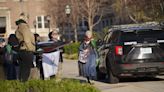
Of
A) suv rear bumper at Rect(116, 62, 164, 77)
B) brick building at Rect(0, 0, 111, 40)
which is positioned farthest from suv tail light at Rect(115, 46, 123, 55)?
brick building at Rect(0, 0, 111, 40)

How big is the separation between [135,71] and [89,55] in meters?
1.38

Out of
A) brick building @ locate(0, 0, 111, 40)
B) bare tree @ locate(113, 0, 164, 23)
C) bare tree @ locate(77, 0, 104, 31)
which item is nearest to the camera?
bare tree @ locate(113, 0, 164, 23)

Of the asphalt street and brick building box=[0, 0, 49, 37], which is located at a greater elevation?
brick building box=[0, 0, 49, 37]

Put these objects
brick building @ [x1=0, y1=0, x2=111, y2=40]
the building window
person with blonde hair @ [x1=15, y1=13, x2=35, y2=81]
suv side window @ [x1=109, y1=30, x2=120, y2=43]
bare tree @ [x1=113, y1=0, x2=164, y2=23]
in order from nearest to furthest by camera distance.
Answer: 1. person with blonde hair @ [x1=15, y1=13, x2=35, y2=81]
2. suv side window @ [x1=109, y1=30, x2=120, y2=43]
3. bare tree @ [x1=113, y1=0, x2=164, y2=23]
4. brick building @ [x1=0, y1=0, x2=111, y2=40]
5. the building window

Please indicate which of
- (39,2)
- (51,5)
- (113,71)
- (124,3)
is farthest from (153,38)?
(39,2)

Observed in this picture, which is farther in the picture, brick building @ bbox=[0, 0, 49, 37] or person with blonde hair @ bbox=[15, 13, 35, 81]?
brick building @ bbox=[0, 0, 49, 37]

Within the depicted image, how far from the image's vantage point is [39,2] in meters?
66.3

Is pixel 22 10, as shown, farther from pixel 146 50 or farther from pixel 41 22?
pixel 146 50

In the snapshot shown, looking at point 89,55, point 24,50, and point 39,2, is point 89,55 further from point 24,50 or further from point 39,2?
point 39,2

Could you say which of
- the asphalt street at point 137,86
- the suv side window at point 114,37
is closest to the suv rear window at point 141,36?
the suv side window at point 114,37

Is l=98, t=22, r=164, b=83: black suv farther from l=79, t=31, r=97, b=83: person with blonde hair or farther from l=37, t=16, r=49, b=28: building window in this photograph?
l=37, t=16, r=49, b=28: building window

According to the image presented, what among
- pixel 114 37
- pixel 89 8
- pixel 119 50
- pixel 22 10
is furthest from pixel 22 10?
pixel 119 50

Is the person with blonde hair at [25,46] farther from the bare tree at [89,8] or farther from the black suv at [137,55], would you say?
the bare tree at [89,8]

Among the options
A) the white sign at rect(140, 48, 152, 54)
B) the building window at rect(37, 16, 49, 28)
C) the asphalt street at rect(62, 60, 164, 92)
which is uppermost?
the white sign at rect(140, 48, 152, 54)
